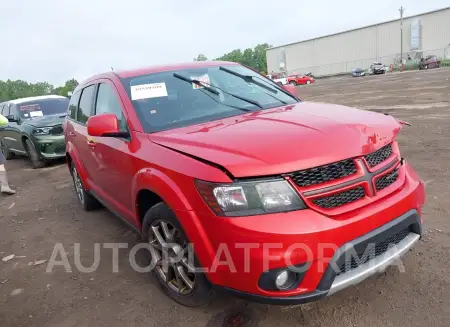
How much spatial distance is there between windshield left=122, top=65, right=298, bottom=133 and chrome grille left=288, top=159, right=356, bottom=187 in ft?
3.68

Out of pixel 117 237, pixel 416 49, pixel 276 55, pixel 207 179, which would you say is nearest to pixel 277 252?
pixel 207 179

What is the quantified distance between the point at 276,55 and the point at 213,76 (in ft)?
281

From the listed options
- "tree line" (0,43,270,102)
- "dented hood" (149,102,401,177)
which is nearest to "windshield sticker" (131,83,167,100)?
"dented hood" (149,102,401,177)

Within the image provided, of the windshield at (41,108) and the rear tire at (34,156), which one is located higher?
the windshield at (41,108)

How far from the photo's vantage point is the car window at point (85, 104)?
4.33 meters

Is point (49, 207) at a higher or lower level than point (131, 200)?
lower

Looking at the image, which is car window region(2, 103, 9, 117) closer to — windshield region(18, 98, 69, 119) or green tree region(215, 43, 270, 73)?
windshield region(18, 98, 69, 119)

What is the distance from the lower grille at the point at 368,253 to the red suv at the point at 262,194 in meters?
Answer: 0.01

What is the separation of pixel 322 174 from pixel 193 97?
1.53 meters

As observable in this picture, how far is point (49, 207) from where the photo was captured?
5750 mm

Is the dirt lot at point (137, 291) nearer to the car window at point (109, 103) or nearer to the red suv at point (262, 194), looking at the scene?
the red suv at point (262, 194)

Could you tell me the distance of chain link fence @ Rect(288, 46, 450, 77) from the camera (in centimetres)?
5340

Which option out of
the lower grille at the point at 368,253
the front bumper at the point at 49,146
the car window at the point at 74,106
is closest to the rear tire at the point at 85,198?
the car window at the point at 74,106

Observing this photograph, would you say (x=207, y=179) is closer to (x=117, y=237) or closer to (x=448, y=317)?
(x=448, y=317)
